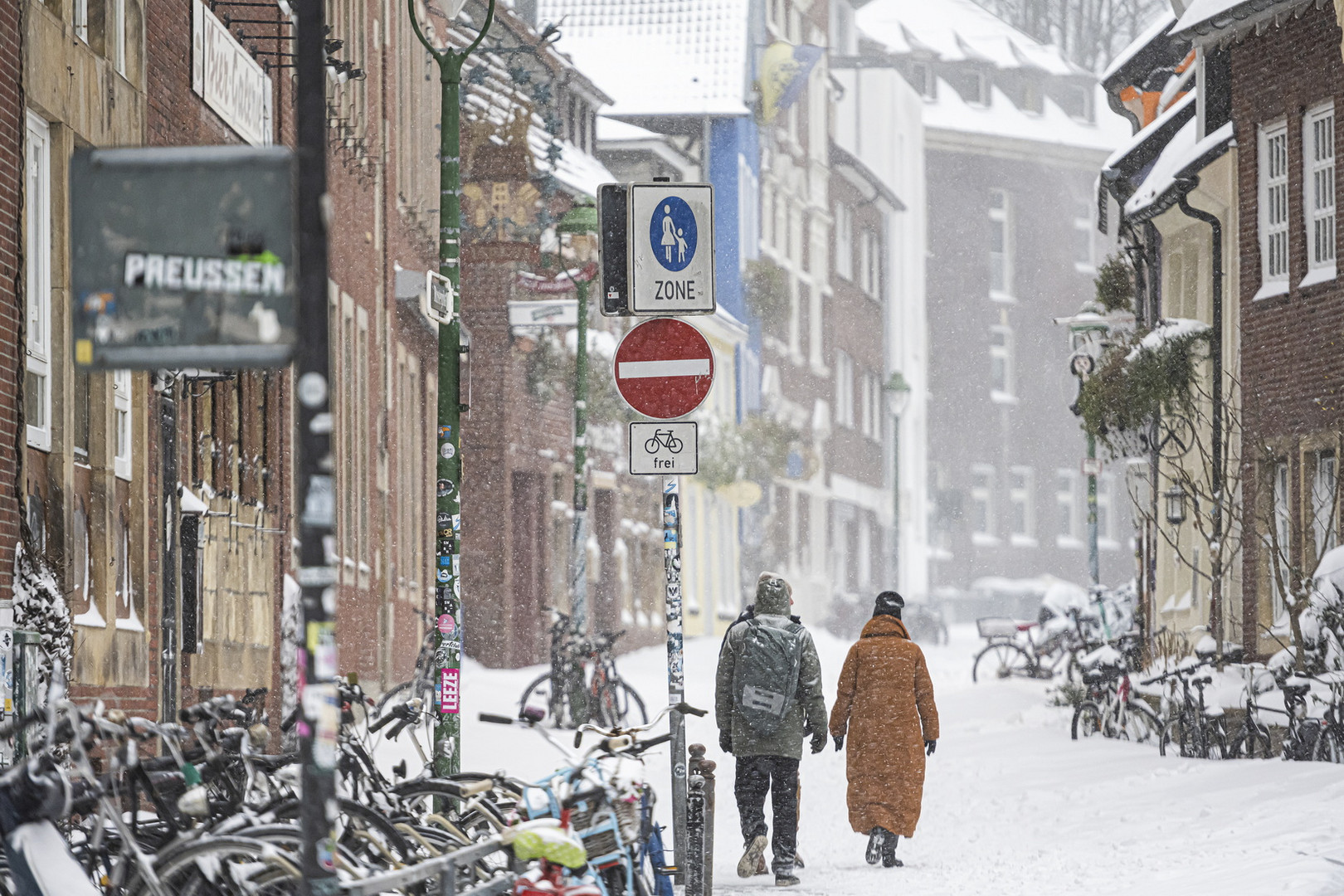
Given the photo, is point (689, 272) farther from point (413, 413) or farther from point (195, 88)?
point (413, 413)

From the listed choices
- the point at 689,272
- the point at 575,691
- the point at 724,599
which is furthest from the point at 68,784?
the point at 724,599

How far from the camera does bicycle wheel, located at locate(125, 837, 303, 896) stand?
19.7 ft

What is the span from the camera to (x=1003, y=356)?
77.9 m

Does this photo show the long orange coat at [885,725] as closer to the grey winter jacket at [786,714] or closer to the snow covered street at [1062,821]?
the snow covered street at [1062,821]

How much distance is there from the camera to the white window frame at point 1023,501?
76.5m

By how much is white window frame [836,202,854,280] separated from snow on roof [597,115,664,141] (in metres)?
14.6

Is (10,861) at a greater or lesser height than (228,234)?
lesser

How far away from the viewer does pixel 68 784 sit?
598cm

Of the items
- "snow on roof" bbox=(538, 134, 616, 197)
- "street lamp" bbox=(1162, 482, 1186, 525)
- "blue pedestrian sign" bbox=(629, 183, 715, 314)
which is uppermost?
"snow on roof" bbox=(538, 134, 616, 197)

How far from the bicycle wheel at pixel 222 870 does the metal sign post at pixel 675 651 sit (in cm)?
421

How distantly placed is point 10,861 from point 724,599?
4426 centimetres

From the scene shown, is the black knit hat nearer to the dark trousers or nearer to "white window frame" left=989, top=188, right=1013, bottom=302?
the dark trousers

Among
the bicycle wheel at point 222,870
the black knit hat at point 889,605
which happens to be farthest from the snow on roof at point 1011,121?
the bicycle wheel at point 222,870

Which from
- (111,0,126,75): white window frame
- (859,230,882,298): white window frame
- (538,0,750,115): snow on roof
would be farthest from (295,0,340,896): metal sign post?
(859,230,882,298): white window frame
